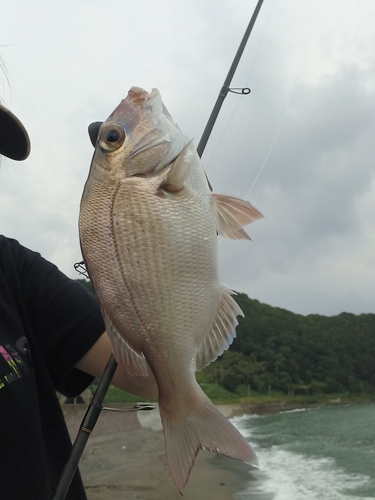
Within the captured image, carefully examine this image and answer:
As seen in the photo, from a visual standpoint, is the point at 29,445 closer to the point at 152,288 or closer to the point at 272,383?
the point at 152,288

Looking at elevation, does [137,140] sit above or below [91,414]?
above

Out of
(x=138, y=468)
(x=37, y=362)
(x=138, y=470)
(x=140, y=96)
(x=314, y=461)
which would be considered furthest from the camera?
(x=314, y=461)

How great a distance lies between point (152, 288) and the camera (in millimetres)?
1325

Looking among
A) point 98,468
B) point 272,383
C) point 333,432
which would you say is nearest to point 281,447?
point 333,432

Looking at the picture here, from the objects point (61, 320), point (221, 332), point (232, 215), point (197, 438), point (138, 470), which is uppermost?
point (232, 215)

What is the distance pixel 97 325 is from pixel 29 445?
477mm

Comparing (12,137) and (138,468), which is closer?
(12,137)

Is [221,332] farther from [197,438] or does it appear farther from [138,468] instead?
[138,468]

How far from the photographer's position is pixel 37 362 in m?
1.77

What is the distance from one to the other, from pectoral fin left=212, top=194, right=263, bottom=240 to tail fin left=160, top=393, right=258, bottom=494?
1.68 ft

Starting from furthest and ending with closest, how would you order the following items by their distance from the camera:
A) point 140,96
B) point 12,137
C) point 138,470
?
point 138,470 < point 12,137 < point 140,96

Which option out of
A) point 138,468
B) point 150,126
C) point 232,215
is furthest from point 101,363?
point 138,468

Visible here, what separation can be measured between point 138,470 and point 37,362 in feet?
44.5

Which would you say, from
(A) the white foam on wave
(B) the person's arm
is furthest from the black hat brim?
(A) the white foam on wave
